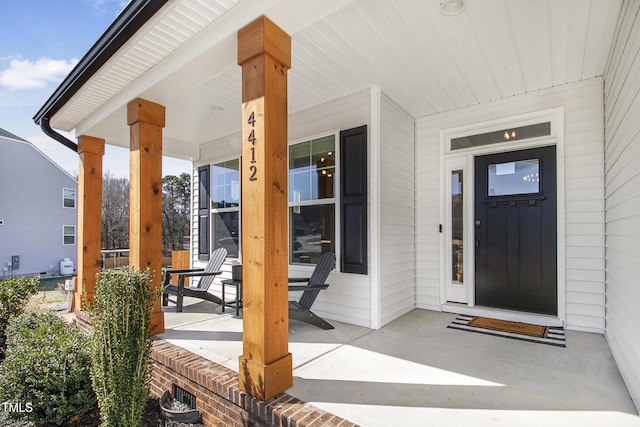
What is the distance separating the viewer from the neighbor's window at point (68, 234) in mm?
14492

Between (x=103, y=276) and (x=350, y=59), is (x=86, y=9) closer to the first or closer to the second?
(x=350, y=59)

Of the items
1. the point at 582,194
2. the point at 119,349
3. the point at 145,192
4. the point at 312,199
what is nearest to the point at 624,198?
the point at 582,194

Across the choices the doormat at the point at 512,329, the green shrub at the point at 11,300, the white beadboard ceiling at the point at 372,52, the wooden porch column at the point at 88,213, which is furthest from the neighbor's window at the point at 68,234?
the doormat at the point at 512,329

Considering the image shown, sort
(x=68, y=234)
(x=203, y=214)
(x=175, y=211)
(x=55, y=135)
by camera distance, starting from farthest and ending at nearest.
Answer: (x=175, y=211), (x=68, y=234), (x=203, y=214), (x=55, y=135)

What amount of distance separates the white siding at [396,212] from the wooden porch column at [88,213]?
12.8 feet

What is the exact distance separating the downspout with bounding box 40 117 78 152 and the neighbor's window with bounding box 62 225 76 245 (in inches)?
496

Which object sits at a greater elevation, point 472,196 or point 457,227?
point 472,196

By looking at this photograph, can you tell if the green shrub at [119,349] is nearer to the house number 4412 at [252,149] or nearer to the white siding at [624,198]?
the house number 4412 at [252,149]

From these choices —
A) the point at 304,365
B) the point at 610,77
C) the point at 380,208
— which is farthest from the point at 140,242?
the point at 610,77

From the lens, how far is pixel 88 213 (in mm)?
4473

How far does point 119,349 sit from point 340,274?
2.37 metres

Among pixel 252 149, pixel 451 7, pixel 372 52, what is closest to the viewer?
pixel 252 149

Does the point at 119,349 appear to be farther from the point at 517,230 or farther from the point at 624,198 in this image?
the point at 517,230

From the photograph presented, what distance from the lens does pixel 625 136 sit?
2279mm
